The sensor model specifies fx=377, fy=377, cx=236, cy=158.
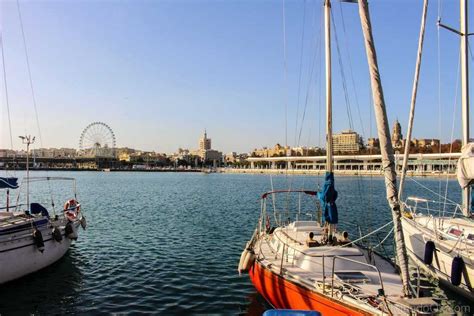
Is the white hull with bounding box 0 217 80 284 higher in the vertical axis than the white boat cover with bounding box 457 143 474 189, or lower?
lower

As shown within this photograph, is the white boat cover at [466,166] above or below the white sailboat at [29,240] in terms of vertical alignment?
above

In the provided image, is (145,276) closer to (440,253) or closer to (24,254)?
(24,254)

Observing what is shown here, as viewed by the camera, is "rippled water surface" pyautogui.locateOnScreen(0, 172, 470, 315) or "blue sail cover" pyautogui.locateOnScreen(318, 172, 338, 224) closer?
"blue sail cover" pyautogui.locateOnScreen(318, 172, 338, 224)

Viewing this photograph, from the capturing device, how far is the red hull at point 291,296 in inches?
400

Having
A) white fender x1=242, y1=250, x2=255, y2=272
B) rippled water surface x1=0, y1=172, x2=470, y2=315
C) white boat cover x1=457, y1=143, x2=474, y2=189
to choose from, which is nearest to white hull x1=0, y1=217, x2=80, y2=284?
rippled water surface x1=0, y1=172, x2=470, y2=315

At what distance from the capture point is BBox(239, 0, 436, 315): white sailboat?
29.4ft

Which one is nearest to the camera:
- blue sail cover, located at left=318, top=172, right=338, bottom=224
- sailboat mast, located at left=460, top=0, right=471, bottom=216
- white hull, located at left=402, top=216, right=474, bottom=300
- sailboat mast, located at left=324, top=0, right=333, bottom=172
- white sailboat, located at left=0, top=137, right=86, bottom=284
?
white hull, located at left=402, top=216, right=474, bottom=300

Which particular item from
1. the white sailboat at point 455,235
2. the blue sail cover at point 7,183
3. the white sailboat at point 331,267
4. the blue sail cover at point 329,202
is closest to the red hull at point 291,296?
the white sailboat at point 331,267

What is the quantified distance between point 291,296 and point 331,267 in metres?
1.81

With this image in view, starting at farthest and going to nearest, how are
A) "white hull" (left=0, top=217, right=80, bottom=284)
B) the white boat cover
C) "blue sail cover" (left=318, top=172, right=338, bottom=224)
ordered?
1. "white hull" (left=0, top=217, right=80, bottom=284)
2. the white boat cover
3. "blue sail cover" (left=318, top=172, right=338, bottom=224)

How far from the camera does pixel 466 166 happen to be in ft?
52.2

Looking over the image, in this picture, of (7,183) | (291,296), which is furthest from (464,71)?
(7,183)

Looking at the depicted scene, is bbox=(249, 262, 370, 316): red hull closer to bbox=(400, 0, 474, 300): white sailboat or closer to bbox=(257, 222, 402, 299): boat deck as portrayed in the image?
bbox=(257, 222, 402, 299): boat deck

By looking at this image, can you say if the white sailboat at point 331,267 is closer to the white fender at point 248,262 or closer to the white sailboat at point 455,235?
the white fender at point 248,262
